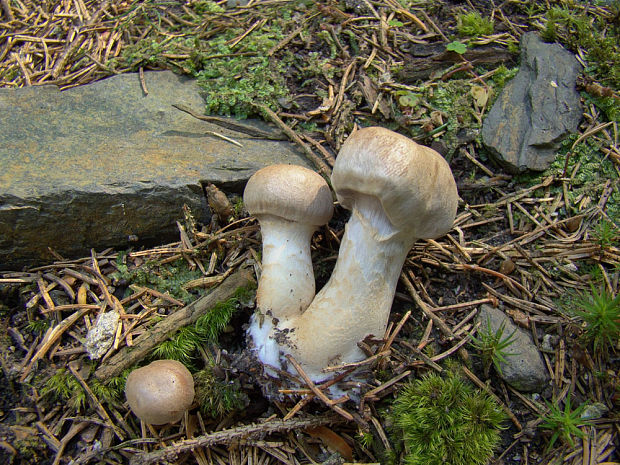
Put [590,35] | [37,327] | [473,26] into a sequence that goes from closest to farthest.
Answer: [37,327]
[590,35]
[473,26]

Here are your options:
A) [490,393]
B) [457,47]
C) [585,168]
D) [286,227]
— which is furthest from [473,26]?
[490,393]

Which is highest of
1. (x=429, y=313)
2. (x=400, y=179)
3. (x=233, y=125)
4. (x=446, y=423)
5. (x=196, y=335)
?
(x=400, y=179)

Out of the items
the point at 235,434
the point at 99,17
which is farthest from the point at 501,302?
the point at 99,17

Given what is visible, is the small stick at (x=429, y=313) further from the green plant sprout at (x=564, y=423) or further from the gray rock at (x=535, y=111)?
the gray rock at (x=535, y=111)

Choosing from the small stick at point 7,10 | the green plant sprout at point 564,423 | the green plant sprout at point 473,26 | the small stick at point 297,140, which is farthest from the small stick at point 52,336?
the green plant sprout at point 473,26

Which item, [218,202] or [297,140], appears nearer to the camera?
[218,202]

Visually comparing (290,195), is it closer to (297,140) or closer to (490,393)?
(297,140)

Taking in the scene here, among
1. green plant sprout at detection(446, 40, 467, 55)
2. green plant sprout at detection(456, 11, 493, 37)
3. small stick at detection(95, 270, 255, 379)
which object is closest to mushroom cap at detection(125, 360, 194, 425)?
small stick at detection(95, 270, 255, 379)
